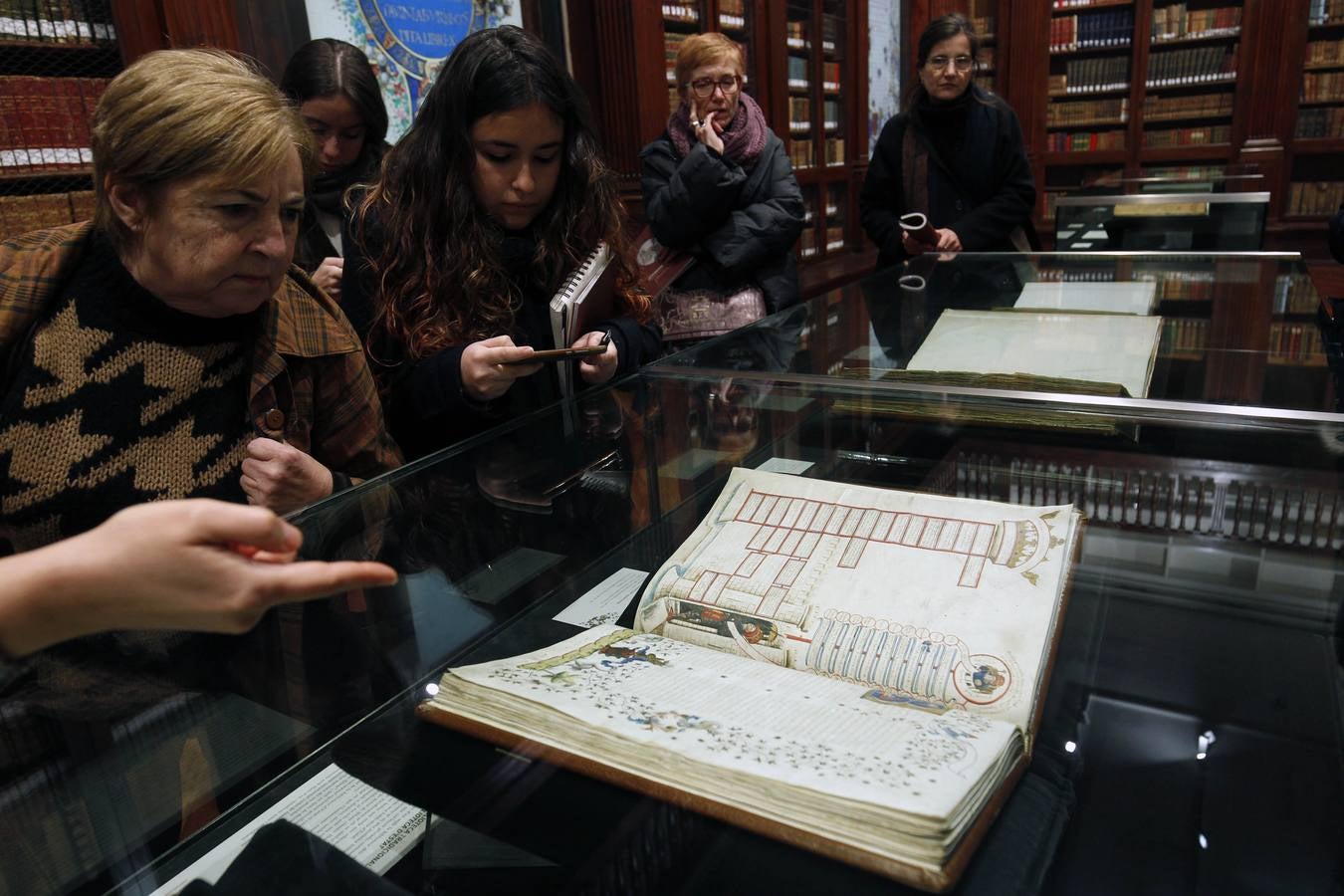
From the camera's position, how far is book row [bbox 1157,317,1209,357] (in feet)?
4.73

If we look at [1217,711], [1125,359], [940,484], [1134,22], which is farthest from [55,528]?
[1134,22]

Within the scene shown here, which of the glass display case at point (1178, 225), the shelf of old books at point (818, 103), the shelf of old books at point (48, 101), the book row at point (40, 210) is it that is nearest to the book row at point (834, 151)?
the shelf of old books at point (818, 103)

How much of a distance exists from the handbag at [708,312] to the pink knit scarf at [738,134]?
363mm

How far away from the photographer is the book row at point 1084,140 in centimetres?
716

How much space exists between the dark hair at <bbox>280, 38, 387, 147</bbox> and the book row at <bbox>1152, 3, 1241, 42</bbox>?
22.6ft

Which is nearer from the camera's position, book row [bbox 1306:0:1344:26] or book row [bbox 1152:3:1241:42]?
book row [bbox 1306:0:1344:26]

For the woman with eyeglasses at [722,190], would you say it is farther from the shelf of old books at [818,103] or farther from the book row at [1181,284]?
the shelf of old books at [818,103]

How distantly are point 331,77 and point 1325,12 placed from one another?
284 inches

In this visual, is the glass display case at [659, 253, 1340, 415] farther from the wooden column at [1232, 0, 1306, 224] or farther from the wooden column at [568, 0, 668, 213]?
the wooden column at [1232, 0, 1306, 224]

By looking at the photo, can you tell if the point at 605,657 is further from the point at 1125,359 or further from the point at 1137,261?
the point at 1137,261

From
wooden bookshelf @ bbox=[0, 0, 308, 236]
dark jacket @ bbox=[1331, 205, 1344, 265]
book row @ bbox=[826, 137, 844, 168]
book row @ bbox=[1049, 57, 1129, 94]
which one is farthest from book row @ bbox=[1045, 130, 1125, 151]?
wooden bookshelf @ bbox=[0, 0, 308, 236]

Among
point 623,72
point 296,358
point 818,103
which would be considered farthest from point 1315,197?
point 296,358

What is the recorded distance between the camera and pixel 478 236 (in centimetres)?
152

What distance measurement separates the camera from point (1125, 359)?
1.38m
